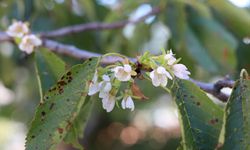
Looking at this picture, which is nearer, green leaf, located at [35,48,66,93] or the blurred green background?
green leaf, located at [35,48,66,93]

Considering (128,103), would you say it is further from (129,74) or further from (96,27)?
(96,27)

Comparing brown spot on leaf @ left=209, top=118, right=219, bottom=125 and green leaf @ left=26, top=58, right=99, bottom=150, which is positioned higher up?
green leaf @ left=26, top=58, right=99, bottom=150

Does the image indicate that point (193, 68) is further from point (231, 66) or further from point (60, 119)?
point (60, 119)

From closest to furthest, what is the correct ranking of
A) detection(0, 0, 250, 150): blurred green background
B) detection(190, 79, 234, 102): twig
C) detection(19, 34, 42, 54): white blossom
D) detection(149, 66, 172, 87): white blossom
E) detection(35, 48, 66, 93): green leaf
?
detection(149, 66, 172, 87): white blossom < detection(190, 79, 234, 102): twig < detection(35, 48, 66, 93): green leaf < detection(19, 34, 42, 54): white blossom < detection(0, 0, 250, 150): blurred green background

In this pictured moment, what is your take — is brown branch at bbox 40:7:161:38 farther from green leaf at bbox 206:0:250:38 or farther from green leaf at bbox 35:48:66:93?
green leaf at bbox 35:48:66:93

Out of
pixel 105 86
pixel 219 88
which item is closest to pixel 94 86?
pixel 105 86

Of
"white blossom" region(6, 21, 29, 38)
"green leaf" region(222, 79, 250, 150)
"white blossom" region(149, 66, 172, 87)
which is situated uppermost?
"white blossom" region(6, 21, 29, 38)

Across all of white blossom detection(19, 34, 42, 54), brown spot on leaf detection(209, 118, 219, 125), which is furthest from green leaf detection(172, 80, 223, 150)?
white blossom detection(19, 34, 42, 54)

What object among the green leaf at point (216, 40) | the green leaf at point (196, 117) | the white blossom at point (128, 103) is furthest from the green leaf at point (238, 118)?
the green leaf at point (216, 40)
